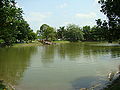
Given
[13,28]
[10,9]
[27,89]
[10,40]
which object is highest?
[10,9]

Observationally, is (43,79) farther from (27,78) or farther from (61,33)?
(61,33)

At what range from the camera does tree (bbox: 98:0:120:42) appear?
1018cm

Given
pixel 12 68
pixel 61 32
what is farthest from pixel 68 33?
pixel 12 68

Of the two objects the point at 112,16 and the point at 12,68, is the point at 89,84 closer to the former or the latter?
the point at 112,16

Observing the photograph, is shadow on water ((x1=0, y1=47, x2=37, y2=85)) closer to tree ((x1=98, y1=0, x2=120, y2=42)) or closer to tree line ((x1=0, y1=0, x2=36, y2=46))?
tree line ((x1=0, y1=0, x2=36, y2=46))

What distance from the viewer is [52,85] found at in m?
13.4

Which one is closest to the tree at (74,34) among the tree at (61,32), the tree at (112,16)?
the tree at (61,32)

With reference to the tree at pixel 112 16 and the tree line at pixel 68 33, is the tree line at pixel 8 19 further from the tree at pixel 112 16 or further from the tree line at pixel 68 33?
the tree line at pixel 68 33

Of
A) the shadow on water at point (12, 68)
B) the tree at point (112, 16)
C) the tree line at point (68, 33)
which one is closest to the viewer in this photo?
the tree at point (112, 16)

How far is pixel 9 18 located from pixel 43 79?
6836 millimetres

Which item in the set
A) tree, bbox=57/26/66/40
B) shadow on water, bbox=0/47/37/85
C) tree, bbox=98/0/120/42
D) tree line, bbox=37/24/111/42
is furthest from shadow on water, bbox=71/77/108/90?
tree, bbox=57/26/66/40

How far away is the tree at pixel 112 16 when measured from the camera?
1018 cm

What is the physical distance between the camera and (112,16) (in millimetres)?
10742

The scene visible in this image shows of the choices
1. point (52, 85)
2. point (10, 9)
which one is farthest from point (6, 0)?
point (52, 85)
